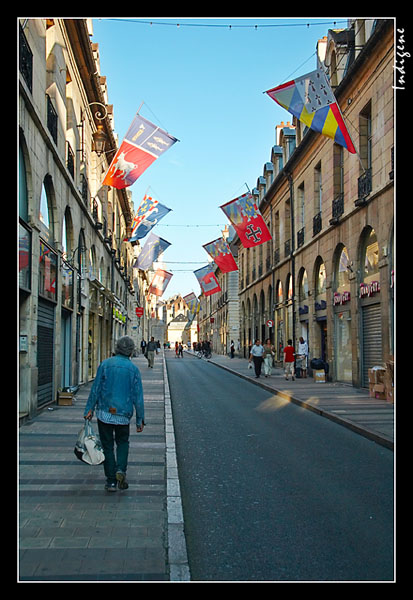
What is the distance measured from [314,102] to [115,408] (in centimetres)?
1003

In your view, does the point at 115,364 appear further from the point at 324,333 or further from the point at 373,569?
the point at 324,333

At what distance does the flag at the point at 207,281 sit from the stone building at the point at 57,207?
13064 mm

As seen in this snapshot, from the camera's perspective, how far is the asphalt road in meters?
4.63

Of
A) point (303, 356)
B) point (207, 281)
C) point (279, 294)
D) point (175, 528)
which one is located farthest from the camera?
point (207, 281)

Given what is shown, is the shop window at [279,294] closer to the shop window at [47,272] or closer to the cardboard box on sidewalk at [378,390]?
the cardboard box on sidewalk at [378,390]

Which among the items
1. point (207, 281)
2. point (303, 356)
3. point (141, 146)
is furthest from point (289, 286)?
point (141, 146)

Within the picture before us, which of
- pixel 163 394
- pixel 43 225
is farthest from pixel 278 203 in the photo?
pixel 43 225

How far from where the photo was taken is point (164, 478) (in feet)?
24.0

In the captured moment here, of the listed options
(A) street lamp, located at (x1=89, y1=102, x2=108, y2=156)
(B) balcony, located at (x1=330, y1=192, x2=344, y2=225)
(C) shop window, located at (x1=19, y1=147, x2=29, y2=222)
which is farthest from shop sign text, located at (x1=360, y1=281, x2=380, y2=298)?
(A) street lamp, located at (x1=89, y1=102, x2=108, y2=156)

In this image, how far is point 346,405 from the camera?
47.4 ft

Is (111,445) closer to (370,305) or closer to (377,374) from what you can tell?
(377,374)
